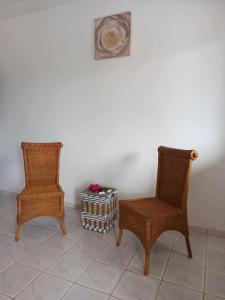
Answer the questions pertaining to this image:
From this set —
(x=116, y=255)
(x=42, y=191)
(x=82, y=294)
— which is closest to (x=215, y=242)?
(x=116, y=255)

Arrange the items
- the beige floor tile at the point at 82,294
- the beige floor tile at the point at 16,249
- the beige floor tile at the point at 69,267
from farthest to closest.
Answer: the beige floor tile at the point at 16,249 < the beige floor tile at the point at 69,267 < the beige floor tile at the point at 82,294

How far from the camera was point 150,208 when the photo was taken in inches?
73.9

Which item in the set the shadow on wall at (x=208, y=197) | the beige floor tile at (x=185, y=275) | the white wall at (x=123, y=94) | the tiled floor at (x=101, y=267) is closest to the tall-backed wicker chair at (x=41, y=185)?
the tiled floor at (x=101, y=267)

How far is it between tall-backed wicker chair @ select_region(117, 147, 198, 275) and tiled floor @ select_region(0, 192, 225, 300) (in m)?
0.14

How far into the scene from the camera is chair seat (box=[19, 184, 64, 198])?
7.20 ft

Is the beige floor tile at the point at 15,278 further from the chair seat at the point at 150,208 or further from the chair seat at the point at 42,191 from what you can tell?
the chair seat at the point at 150,208

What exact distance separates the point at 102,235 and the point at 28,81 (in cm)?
215

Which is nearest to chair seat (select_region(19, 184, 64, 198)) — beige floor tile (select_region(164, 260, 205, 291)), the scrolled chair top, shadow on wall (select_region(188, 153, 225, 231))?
the scrolled chair top

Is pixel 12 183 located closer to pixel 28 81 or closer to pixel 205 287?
pixel 28 81

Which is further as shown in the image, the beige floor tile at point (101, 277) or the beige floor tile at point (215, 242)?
the beige floor tile at point (215, 242)

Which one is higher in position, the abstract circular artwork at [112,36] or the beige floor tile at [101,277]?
the abstract circular artwork at [112,36]

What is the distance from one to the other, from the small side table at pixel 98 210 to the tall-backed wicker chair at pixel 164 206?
30 centimetres

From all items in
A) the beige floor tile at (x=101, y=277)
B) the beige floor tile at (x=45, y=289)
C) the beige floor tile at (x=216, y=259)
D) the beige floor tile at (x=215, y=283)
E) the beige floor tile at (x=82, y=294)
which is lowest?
the beige floor tile at (x=216, y=259)

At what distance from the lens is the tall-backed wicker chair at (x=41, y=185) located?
221 cm
